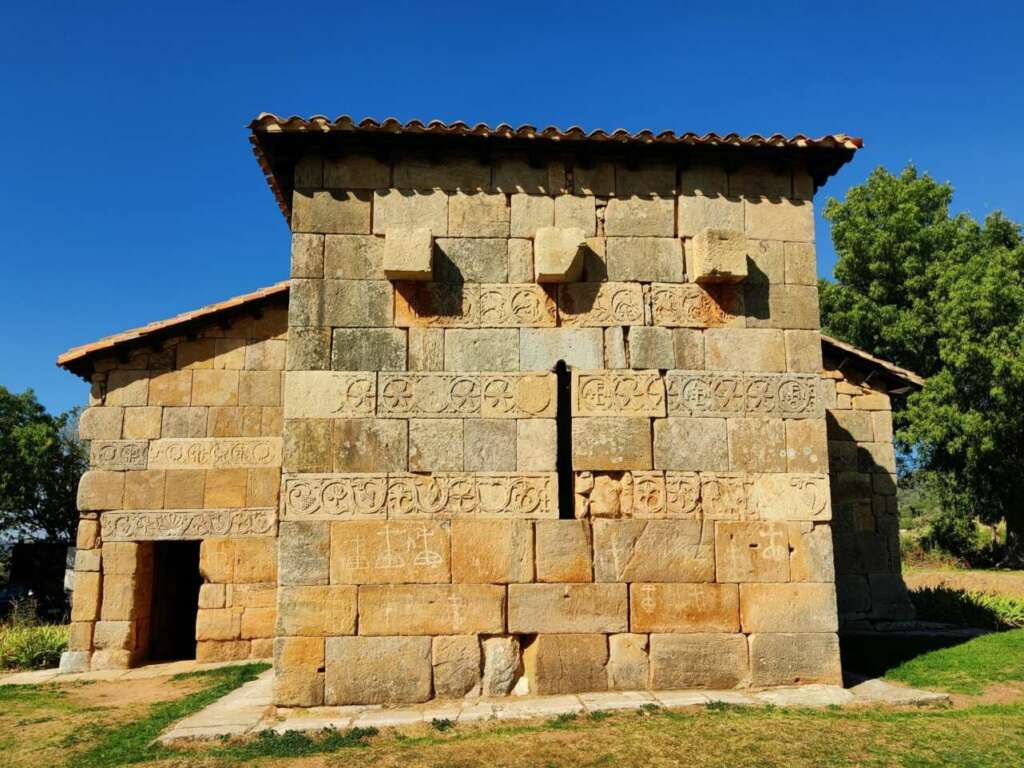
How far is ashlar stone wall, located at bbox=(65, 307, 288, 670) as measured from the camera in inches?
423

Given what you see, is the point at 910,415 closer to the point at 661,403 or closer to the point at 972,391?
the point at 972,391

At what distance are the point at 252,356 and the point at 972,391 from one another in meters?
20.7

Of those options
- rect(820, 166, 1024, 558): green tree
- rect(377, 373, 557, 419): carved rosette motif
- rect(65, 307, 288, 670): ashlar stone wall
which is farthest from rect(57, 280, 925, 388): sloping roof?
rect(820, 166, 1024, 558): green tree

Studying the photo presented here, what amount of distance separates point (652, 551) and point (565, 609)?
3.44 ft

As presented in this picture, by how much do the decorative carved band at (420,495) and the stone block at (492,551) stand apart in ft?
0.41

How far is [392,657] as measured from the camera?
7.14 m

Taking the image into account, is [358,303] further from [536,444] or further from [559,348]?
[536,444]

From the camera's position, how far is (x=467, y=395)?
25.1ft

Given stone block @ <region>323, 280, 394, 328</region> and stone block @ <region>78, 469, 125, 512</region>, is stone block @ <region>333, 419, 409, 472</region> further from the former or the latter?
stone block @ <region>78, 469, 125, 512</region>

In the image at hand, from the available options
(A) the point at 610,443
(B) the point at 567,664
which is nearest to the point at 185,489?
(B) the point at 567,664

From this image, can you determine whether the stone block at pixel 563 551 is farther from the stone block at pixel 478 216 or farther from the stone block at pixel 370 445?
the stone block at pixel 478 216

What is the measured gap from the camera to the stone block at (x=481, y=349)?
25.4ft

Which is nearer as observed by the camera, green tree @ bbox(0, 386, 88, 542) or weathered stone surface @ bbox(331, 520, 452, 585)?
weathered stone surface @ bbox(331, 520, 452, 585)

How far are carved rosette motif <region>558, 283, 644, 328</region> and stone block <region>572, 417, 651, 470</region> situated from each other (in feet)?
3.44
